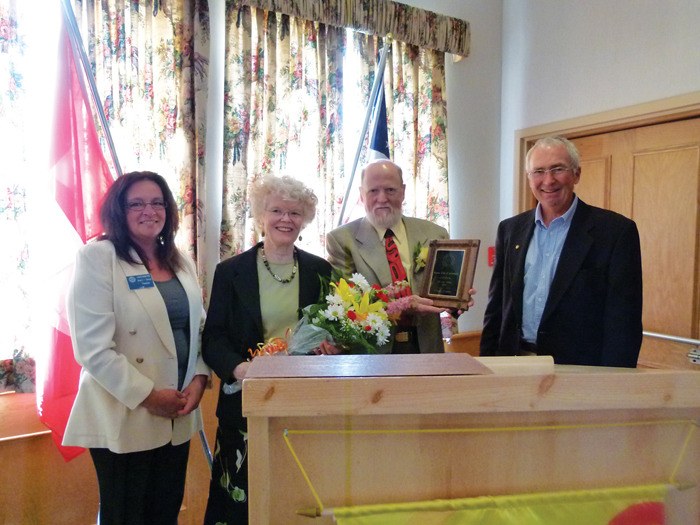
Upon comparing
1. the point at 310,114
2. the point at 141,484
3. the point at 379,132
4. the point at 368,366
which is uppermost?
the point at 310,114

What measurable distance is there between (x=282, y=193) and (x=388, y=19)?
193 centimetres

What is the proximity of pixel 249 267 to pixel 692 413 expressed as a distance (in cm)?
133

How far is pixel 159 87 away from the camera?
8.21 feet

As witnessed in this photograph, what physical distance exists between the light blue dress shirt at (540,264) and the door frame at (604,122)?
1289mm

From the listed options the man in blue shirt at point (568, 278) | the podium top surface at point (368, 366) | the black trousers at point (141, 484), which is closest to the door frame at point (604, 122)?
the man in blue shirt at point (568, 278)

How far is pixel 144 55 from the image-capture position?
2.47 metres

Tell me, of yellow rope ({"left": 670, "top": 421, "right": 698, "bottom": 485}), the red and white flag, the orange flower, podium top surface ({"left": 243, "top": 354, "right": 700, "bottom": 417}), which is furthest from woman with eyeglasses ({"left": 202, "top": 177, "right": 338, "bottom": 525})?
yellow rope ({"left": 670, "top": 421, "right": 698, "bottom": 485})

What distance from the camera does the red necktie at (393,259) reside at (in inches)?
73.4

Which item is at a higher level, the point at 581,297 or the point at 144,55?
the point at 144,55

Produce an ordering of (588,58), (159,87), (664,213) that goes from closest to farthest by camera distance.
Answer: (159,87)
(664,213)
(588,58)

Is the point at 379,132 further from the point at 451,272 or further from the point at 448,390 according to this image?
the point at 448,390

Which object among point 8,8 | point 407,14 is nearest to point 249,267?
point 8,8

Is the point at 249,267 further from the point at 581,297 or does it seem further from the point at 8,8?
the point at 8,8

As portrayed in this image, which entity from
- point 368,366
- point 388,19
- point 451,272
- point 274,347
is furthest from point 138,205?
point 388,19
